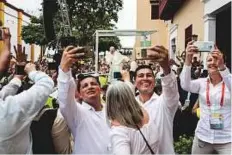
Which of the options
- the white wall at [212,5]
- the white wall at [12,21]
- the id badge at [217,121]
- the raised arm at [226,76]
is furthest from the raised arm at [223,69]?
the white wall at [12,21]

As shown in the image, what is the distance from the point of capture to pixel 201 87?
5285 millimetres

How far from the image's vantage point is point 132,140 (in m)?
3.04

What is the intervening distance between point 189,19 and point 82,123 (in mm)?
11278

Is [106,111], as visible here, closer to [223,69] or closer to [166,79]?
[166,79]

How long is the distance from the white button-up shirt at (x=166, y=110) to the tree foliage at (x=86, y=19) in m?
29.4

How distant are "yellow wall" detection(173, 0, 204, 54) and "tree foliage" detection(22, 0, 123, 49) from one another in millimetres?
15799

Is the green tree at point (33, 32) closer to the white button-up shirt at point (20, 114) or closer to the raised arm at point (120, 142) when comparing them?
the white button-up shirt at point (20, 114)

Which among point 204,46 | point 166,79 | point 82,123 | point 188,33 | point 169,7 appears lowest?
point 82,123

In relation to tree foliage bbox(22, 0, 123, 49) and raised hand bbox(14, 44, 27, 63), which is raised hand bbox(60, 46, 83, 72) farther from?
tree foliage bbox(22, 0, 123, 49)

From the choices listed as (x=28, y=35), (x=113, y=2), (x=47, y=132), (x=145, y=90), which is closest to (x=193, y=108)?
(x=145, y=90)

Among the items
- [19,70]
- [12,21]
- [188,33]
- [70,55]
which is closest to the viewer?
[70,55]

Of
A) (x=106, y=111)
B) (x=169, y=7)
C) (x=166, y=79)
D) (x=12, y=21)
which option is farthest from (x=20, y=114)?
(x=12, y=21)

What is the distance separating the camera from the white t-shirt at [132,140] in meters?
2.97

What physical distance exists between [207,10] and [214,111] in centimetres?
608
